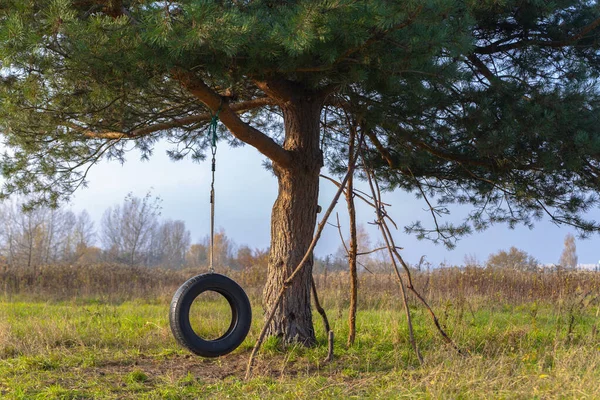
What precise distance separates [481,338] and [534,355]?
110cm

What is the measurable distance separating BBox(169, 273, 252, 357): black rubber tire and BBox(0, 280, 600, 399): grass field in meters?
0.29

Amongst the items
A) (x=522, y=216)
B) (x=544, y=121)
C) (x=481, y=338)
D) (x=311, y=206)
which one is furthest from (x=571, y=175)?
(x=311, y=206)

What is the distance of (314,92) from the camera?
596 cm

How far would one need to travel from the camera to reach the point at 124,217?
22375 mm

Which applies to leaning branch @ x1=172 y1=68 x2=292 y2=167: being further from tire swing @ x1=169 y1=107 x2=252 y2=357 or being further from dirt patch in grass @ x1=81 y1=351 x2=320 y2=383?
dirt patch in grass @ x1=81 y1=351 x2=320 y2=383

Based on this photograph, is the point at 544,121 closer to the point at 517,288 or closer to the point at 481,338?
the point at 481,338

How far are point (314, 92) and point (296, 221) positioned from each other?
1.41 meters

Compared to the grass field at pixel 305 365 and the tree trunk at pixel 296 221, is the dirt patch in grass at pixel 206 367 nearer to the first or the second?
the grass field at pixel 305 365

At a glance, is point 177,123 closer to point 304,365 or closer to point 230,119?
point 230,119

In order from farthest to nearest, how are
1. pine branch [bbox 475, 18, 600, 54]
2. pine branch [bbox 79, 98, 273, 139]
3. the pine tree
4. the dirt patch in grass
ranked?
pine branch [bbox 79, 98, 273, 139]
pine branch [bbox 475, 18, 600, 54]
the dirt patch in grass
the pine tree

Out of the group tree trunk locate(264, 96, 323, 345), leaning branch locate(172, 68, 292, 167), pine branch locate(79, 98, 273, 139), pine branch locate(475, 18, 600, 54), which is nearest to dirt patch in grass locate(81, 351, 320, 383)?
tree trunk locate(264, 96, 323, 345)

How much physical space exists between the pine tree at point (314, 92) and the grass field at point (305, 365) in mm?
791

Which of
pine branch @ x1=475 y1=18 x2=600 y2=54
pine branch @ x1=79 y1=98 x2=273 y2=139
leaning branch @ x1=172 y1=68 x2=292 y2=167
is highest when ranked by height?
pine branch @ x1=475 y1=18 x2=600 y2=54

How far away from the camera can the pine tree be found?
13.0 feet
